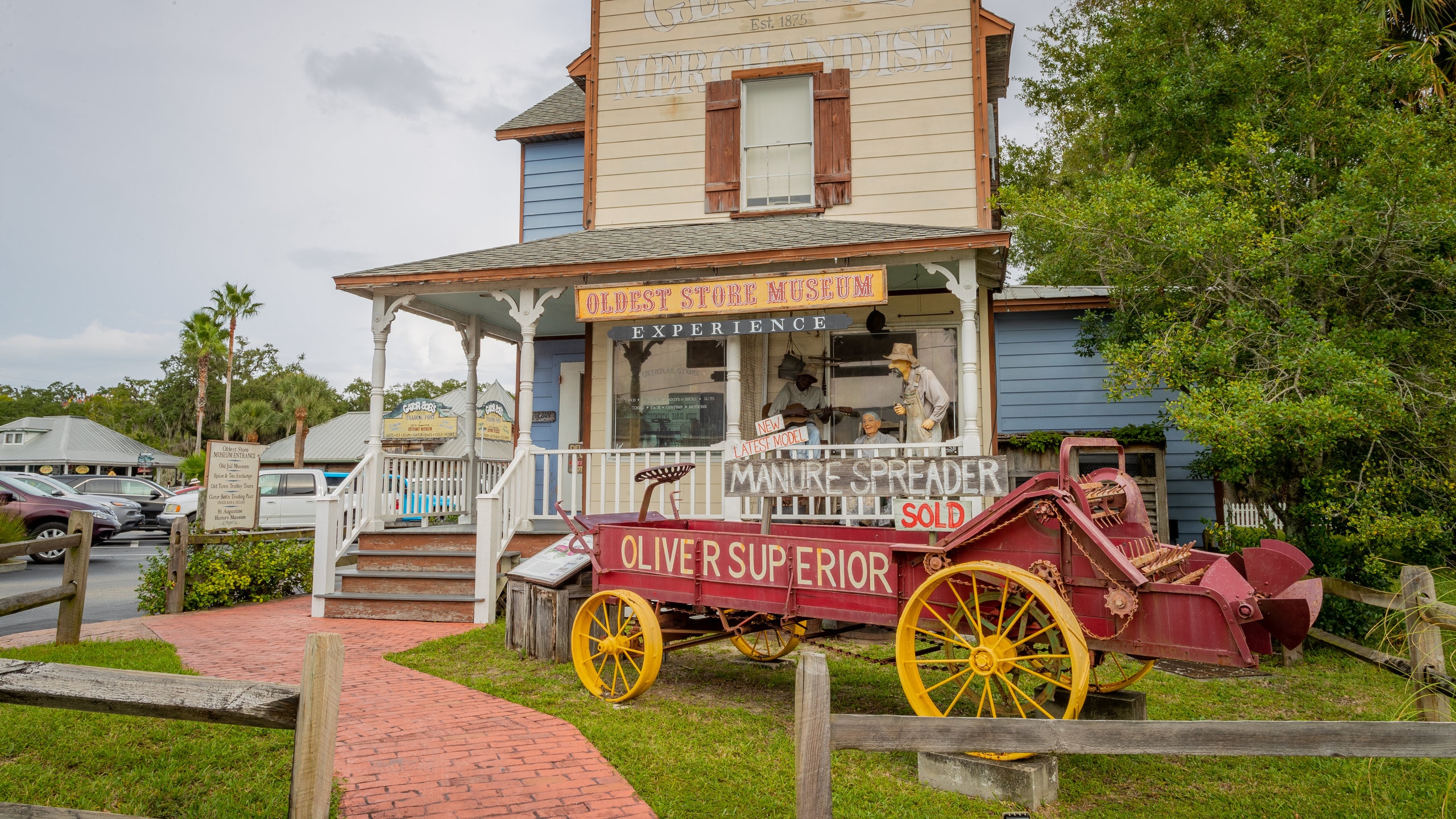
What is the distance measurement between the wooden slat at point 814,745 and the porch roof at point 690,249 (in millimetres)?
6509

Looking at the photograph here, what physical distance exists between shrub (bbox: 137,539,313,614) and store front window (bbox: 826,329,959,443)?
272 inches

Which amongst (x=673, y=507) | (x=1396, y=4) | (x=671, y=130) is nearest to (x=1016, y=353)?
(x=671, y=130)

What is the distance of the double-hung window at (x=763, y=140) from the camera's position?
36.7 feet

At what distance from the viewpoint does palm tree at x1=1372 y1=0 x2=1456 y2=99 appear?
1227cm

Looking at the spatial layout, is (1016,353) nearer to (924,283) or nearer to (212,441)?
(924,283)

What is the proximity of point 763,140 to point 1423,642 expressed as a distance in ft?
29.1

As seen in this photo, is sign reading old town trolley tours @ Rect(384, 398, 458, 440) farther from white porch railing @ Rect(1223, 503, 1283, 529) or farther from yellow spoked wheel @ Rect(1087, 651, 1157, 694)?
yellow spoked wheel @ Rect(1087, 651, 1157, 694)

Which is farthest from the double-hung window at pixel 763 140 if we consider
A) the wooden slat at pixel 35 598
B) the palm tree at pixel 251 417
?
the palm tree at pixel 251 417

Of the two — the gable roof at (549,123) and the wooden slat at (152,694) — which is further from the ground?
the gable roof at (549,123)

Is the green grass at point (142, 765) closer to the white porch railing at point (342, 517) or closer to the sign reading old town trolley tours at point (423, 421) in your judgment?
the white porch railing at point (342, 517)

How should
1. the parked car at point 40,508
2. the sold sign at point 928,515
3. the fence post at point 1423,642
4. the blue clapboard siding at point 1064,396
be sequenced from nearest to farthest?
the fence post at point 1423,642 < the sold sign at point 928,515 < the blue clapboard siding at point 1064,396 < the parked car at point 40,508

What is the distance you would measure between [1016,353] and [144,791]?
40.2 feet

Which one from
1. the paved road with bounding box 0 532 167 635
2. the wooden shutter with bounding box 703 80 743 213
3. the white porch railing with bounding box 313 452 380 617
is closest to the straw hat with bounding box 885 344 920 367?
the wooden shutter with bounding box 703 80 743 213

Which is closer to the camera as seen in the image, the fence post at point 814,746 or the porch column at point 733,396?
the fence post at point 814,746
